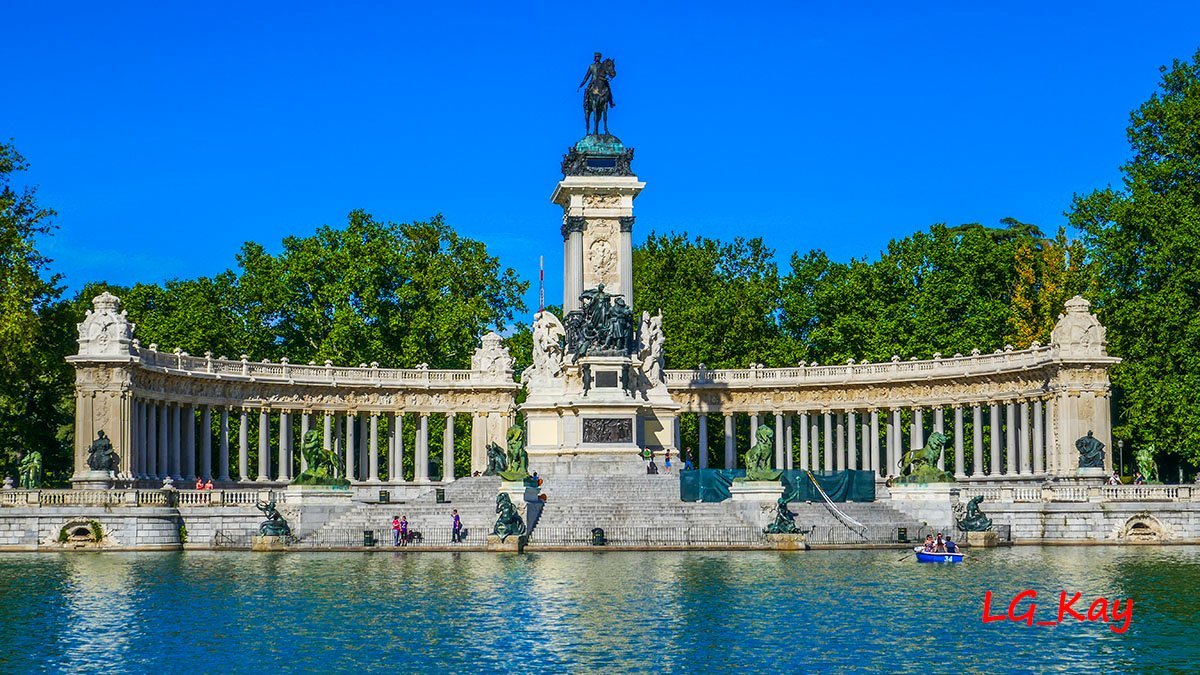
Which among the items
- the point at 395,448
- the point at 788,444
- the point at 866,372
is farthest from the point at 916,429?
the point at 395,448

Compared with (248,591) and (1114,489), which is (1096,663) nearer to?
(248,591)

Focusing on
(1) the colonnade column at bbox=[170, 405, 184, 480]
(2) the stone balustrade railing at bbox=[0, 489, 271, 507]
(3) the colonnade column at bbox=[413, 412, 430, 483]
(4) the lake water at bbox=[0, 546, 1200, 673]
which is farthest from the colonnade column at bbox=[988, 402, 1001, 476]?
(1) the colonnade column at bbox=[170, 405, 184, 480]

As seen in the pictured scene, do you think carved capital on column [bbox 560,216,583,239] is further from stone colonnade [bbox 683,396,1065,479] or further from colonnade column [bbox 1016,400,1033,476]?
colonnade column [bbox 1016,400,1033,476]

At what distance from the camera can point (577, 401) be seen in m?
65.8

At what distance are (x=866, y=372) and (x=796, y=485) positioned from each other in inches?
921

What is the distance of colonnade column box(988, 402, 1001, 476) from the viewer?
3017 inches

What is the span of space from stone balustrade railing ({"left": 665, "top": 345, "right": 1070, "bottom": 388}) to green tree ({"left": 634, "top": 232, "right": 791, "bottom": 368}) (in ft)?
11.2

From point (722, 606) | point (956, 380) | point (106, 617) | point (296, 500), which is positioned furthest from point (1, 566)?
point (956, 380)

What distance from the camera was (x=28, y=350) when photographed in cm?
6531

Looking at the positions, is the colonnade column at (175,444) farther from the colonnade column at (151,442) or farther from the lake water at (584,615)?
the lake water at (584,615)

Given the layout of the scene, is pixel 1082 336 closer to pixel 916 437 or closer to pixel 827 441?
pixel 916 437

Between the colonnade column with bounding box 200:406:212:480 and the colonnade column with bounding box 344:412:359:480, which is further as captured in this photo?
the colonnade column with bounding box 344:412:359:480

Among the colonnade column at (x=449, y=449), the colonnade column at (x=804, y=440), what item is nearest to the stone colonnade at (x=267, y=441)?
the colonnade column at (x=449, y=449)

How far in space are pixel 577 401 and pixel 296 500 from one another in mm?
14387
